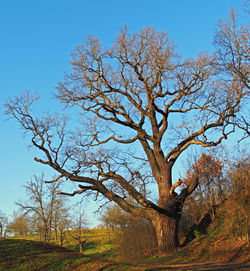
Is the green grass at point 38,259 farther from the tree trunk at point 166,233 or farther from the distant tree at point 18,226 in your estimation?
the distant tree at point 18,226

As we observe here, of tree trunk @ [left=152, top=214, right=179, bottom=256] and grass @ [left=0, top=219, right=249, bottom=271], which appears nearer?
grass @ [left=0, top=219, right=249, bottom=271]

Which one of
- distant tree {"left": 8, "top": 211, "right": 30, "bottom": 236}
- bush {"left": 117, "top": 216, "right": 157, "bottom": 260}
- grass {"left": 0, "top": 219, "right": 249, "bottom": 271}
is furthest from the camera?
distant tree {"left": 8, "top": 211, "right": 30, "bottom": 236}

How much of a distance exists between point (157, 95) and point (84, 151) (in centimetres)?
565

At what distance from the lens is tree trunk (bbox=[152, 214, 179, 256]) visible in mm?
15867

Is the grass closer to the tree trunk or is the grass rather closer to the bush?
the tree trunk

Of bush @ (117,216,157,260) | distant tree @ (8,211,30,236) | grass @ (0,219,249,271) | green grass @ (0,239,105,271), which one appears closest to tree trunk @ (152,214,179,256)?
grass @ (0,219,249,271)

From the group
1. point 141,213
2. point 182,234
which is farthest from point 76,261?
point 182,234

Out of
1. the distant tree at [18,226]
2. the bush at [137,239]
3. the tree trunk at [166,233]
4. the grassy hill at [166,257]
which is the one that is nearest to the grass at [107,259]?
the grassy hill at [166,257]

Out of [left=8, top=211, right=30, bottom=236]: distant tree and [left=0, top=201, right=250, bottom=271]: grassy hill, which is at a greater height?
[left=8, top=211, right=30, bottom=236]: distant tree

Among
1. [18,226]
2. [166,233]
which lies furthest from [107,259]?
[18,226]

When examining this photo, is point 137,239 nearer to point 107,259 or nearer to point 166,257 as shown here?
point 166,257

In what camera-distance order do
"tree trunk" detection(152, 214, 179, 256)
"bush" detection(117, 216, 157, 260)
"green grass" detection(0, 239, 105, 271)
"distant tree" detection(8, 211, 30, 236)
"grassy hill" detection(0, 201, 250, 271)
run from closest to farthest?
"grassy hill" detection(0, 201, 250, 271) < "green grass" detection(0, 239, 105, 271) < "tree trunk" detection(152, 214, 179, 256) < "bush" detection(117, 216, 157, 260) < "distant tree" detection(8, 211, 30, 236)

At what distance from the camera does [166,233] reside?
16.0m

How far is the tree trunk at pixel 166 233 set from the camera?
1587 centimetres
